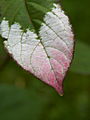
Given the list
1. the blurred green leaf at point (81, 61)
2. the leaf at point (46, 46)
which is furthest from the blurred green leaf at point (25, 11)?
the blurred green leaf at point (81, 61)

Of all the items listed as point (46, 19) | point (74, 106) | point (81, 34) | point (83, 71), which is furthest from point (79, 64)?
point (81, 34)

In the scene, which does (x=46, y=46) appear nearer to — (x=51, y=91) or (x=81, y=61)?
(x=81, y=61)

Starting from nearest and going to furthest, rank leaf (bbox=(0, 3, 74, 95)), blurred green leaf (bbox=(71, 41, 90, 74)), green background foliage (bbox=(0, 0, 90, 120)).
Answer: leaf (bbox=(0, 3, 74, 95)) < blurred green leaf (bbox=(71, 41, 90, 74)) < green background foliage (bbox=(0, 0, 90, 120))

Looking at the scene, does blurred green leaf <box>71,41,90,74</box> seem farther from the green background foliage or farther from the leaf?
the leaf

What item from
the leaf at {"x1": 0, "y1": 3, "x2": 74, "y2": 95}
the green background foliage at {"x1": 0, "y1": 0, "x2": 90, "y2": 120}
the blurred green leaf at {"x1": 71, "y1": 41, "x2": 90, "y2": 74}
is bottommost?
the green background foliage at {"x1": 0, "y1": 0, "x2": 90, "y2": 120}

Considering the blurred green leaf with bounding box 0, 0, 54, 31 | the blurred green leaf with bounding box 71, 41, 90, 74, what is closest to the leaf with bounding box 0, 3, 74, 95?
the blurred green leaf with bounding box 0, 0, 54, 31

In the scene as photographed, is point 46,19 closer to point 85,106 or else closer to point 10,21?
point 10,21

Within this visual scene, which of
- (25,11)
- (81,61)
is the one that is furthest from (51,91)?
(25,11)
